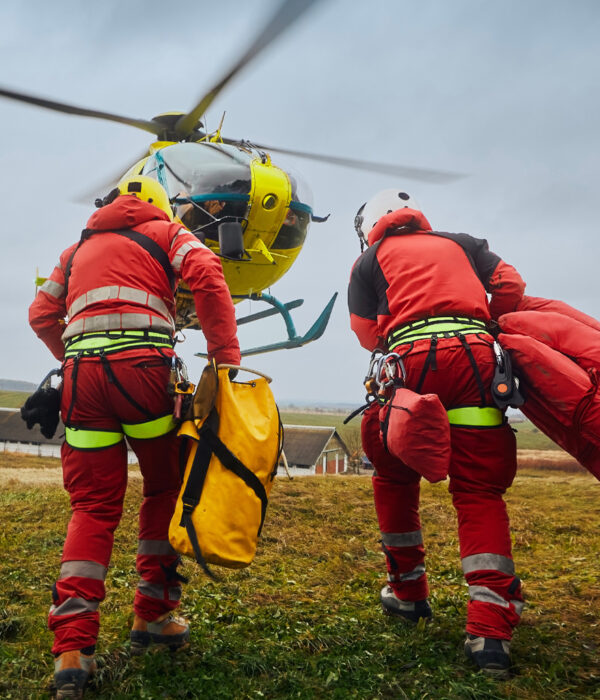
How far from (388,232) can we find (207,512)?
2156 mm

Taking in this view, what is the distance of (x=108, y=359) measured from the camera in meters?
3.21

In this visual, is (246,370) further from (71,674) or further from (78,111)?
(78,111)

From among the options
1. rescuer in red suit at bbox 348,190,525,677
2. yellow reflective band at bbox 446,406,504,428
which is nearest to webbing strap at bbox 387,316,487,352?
rescuer in red suit at bbox 348,190,525,677

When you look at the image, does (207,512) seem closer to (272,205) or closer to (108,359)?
(108,359)

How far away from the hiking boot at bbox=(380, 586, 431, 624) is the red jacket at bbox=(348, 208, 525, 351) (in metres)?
1.66

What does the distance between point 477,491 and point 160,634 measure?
6.28 ft

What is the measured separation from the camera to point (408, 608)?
3562 millimetres

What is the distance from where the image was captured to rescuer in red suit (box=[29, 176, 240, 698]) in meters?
3.06

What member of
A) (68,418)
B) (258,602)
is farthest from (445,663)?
(68,418)

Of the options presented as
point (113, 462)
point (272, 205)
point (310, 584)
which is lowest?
point (310, 584)

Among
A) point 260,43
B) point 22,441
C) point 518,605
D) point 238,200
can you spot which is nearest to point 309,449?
point 22,441

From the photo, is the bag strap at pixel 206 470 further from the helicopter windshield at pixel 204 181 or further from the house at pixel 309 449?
Result: the house at pixel 309 449

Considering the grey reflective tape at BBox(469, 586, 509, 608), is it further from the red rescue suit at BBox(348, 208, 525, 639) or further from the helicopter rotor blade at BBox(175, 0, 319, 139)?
the helicopter rotor blade at BBox(175, 0, 319, 139)

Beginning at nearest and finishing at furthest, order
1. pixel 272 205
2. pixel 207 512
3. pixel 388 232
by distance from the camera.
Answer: pixel 207 512, pixel 388 232, pixel 272 205
